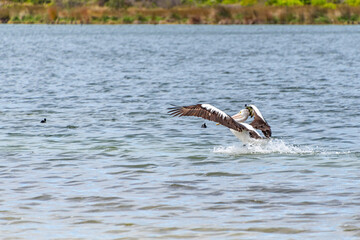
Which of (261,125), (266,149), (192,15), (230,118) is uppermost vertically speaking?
(230,118)

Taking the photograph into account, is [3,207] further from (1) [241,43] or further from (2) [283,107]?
(1) [241,43]

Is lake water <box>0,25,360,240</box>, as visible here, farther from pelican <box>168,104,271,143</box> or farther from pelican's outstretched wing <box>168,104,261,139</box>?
pelican's outstretched wing <box>168,104,261,139</box>

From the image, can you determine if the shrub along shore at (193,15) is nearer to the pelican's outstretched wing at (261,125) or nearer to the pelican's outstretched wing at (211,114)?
the pelican's outstretched wing at (261,125)

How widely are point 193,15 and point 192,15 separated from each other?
34 centimetres

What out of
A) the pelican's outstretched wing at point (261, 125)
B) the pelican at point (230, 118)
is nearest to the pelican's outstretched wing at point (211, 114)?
the pelican at point (230, 118)

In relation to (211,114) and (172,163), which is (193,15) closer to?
(211,114)

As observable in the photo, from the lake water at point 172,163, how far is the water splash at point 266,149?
22 millimetres

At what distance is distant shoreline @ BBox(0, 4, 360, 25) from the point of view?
91.1 meters

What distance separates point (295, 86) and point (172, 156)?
44.3ft

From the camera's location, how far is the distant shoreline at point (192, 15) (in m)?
91.1

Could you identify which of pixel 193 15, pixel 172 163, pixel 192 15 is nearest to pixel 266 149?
pixel 172 163

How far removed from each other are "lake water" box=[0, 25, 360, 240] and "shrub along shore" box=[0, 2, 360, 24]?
65.0 metres

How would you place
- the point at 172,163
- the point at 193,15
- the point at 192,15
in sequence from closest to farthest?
the point at 172,163
the point at 193,15
the point at 192,15

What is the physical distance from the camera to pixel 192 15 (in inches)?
3851
